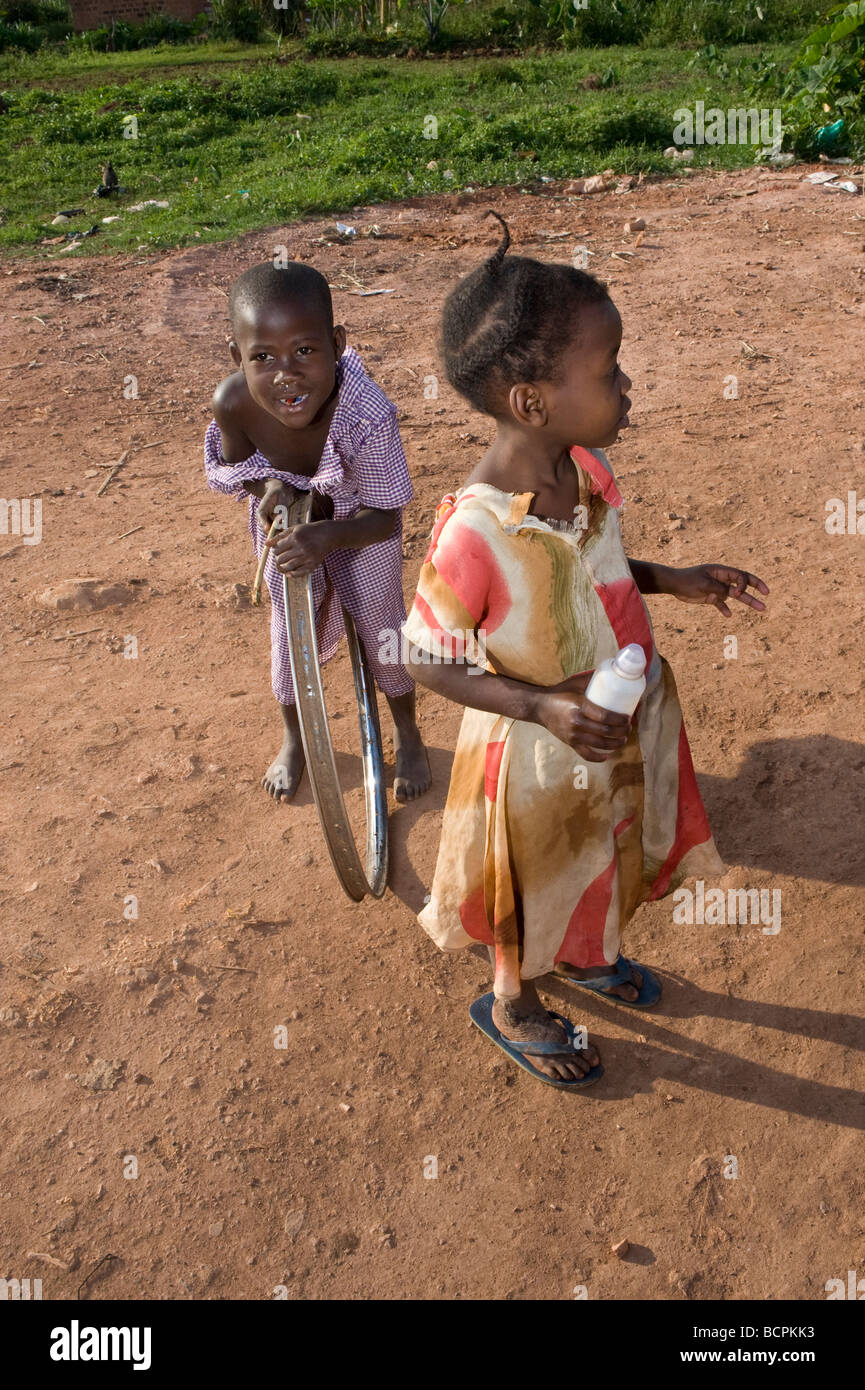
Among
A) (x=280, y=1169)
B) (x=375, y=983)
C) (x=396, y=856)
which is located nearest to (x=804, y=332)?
(x=396, y=856)

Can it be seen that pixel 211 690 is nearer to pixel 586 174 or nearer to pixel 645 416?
pixel 645 416

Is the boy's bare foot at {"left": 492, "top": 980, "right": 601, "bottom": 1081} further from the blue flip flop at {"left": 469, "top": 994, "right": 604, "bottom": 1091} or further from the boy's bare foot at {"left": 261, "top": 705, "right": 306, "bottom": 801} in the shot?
the boy's bare foot at {"left": 261, "top": 705, "right": 306, "bottom": 801}

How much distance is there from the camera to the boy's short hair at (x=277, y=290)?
91.5 inches

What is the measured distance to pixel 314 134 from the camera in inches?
403

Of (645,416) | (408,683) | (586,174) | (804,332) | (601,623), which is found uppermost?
(586,174)

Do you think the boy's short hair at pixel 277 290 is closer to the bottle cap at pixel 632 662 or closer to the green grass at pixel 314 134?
the bottle cap at pixel 632 662

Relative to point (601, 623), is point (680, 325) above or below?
above

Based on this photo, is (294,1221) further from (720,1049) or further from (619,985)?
(720,1049)

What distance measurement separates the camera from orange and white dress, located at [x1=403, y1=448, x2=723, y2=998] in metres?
1.89

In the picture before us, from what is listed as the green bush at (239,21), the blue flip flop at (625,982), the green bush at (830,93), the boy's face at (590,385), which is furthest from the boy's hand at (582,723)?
the green bush at (239,21)

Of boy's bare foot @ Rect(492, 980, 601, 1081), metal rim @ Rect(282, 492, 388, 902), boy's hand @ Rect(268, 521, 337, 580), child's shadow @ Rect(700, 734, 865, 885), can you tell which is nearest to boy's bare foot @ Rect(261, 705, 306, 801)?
metal rim @ Rect(282, 492, 388, 902)

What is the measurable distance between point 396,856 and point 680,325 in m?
3.76

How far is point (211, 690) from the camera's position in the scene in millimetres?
3609

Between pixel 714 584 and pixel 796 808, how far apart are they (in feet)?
3.25
